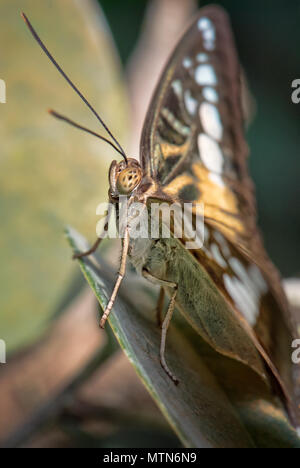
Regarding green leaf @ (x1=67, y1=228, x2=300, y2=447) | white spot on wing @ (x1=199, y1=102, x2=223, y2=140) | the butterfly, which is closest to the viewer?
green leaf @ (x1=67, y1=228, x2=300, y2=447)

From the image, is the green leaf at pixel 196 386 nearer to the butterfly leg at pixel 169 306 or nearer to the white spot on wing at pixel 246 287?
the butterfly leg at pixel 169 306

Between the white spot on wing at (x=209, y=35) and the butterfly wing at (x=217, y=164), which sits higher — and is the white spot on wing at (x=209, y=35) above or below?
above

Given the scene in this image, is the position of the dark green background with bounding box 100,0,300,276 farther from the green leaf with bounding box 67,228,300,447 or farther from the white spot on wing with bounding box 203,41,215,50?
the green leaf with bounding box 67,228,300,447

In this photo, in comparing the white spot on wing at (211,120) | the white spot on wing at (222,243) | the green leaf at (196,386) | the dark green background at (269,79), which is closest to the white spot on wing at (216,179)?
the white spot on wing at (211,120)

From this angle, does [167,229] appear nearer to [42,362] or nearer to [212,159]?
[212,159]

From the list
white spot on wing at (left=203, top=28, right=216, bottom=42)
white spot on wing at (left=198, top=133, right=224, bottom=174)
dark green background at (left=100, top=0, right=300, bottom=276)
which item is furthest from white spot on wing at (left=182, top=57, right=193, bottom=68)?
dark green background at (left=100, top=0, right=300, bottom=276)

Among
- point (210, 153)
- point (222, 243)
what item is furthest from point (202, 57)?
point (222, 243)
